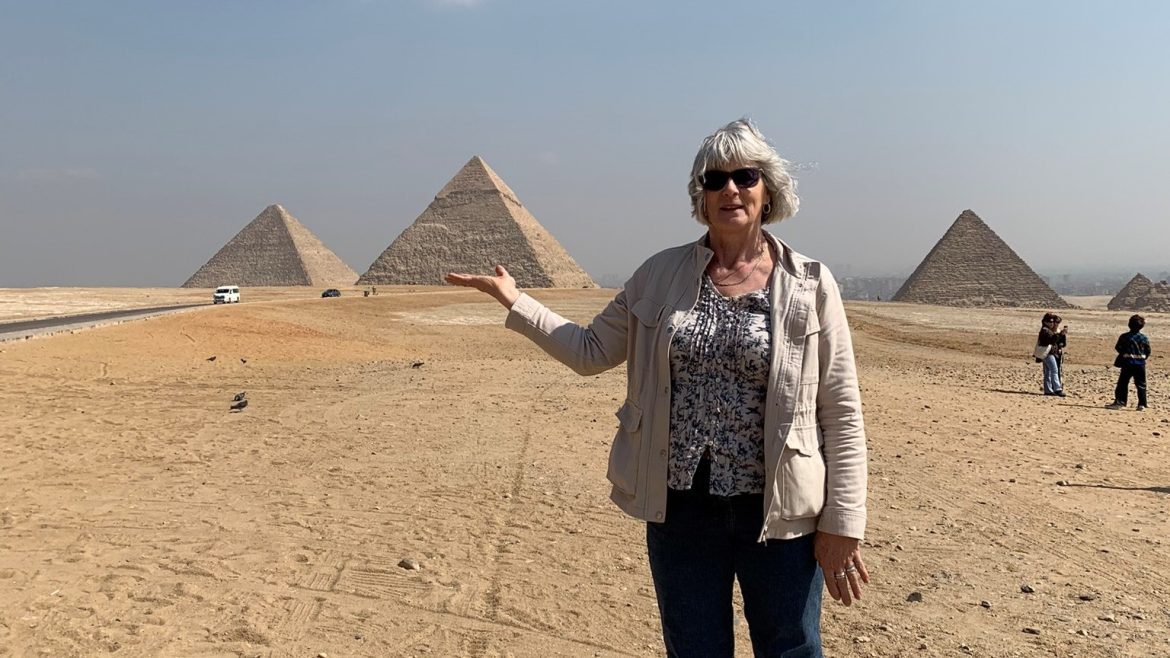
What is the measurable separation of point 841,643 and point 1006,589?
1.17 m

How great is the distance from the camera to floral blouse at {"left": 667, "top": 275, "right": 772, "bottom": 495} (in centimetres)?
214

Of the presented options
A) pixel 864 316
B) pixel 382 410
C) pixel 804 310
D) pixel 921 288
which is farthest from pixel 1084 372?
pixel 921 288

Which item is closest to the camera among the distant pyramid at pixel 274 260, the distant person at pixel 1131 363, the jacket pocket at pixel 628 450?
the jacket pocket at pixel 628 450

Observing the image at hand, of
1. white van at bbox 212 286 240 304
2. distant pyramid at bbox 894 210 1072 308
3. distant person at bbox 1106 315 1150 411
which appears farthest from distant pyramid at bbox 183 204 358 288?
distant person at bbox 1106 315 1150 411

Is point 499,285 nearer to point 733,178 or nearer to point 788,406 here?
point 733,178

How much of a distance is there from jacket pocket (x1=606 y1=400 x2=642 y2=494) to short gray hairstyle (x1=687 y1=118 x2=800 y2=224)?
578 mm

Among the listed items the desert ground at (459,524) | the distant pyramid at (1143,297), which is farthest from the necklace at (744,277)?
the distant pyramid at (1143,297)

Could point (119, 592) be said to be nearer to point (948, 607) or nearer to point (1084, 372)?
point (948, 607)

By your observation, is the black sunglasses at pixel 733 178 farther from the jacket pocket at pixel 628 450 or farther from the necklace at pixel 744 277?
the jacket pocket at pixel 628 450

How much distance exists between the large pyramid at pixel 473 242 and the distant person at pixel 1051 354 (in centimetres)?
8982

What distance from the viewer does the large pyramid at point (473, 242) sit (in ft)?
350

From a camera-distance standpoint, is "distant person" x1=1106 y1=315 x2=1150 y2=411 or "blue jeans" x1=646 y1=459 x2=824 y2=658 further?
"distant person" x1=1106 y1=315 x2=1150 y2=411

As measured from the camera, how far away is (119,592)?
4164 millimetres

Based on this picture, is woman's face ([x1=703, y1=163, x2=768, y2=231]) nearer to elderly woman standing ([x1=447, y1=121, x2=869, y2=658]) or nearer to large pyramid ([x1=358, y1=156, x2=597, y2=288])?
elderly woman standing ([x1=447, y1=121, x2=869, y2=658])
